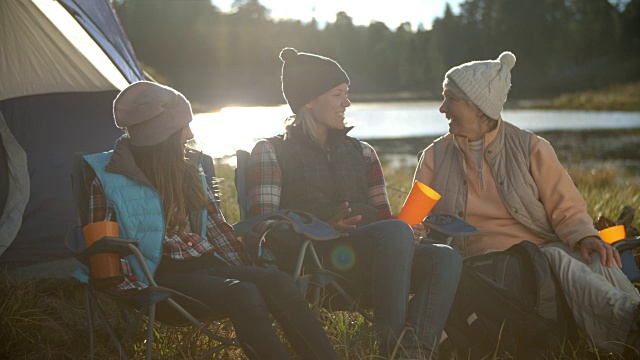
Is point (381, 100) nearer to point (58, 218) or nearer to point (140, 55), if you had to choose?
point (140, 55)

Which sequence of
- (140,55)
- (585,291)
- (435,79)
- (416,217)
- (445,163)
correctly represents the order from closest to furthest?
1. (585,291)
2. (416,217)
3. (445,163)
4. (140,55)
5. (435,79)

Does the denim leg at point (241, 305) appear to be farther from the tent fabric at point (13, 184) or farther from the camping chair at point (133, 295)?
the tent fabric at point (13, 184)

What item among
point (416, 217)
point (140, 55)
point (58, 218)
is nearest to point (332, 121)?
point (416, 217)

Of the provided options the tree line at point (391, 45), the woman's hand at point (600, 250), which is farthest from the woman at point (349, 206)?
the tree line at point (391, 45)

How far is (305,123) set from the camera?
2.86 metres

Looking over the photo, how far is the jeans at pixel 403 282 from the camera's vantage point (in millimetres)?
2238

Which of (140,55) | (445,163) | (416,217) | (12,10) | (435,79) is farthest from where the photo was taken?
(435,79)

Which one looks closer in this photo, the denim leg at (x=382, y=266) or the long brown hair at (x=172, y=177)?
the denim leg at (x=382, y=266)

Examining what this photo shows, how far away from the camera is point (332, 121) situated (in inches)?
111

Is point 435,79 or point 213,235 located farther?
point 435,79

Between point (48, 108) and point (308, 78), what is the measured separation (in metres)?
1.89

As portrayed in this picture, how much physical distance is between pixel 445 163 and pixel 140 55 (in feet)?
172

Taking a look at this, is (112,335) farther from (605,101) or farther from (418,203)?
(605,101)

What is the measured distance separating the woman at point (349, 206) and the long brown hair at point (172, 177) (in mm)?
282
